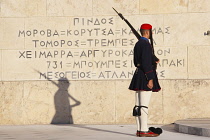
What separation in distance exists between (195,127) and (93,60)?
3898 mm

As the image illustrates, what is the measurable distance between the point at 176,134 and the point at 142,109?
1237 millimetres

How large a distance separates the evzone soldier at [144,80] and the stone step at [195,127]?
0.91 meters

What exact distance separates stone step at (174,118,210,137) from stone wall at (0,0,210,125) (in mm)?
1522

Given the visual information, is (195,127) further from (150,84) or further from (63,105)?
(63,105)

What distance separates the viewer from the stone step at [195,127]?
437 inches

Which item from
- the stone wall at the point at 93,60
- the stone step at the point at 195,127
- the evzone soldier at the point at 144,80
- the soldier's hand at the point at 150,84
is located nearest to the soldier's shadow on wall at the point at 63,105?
the stone wall at the point at 93,60

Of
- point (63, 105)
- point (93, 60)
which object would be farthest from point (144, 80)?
point (63, 105)

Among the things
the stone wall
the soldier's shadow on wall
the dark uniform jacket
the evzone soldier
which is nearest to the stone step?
the evzone soldier

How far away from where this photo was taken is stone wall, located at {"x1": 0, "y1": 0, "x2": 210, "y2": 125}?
562 inches

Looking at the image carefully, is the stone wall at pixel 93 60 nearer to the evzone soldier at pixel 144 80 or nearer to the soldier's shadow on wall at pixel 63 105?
the soldier's shadow on wall at pixel 63 105

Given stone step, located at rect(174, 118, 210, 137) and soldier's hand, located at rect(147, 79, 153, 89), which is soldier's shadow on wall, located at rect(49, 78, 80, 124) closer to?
stone step, located at rect(174, 118, 210, 137)

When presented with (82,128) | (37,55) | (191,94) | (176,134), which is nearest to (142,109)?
(176,134)

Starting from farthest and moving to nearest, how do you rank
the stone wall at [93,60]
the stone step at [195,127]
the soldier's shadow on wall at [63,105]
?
the soldier's shadow on wall at [63,105] → the stone wall at [93,60] → the stone step at [195,127]

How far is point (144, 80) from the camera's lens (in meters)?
10.6
